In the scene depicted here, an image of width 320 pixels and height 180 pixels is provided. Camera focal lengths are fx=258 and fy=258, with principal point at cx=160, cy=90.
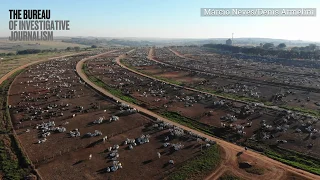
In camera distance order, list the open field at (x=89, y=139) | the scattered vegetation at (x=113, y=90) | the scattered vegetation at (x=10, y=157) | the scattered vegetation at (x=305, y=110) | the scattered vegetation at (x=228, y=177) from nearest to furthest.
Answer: the scattered vegetation at (x=10, y=157) → the scattered vegetation at (x=228, y=177) → the open field at (x=89, y=139) → the scattered vegetation at (x=305, y=110) → the scattered vegetation at (x=113, y=90)

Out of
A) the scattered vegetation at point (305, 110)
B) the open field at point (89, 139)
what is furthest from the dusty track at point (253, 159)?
the scattered vegetation at point (305, 110)

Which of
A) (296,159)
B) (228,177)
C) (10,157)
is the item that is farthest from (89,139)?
(296,159)

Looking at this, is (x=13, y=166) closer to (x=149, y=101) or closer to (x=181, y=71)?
(x=149, y=101)

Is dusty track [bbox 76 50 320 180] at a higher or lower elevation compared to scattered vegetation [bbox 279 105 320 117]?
lower

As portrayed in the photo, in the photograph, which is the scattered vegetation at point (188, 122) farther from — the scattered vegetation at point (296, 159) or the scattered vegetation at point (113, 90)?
the scattered vegetation at point (113, 90)

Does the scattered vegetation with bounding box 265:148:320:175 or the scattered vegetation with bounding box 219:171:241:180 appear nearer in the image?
the scattered vegetation with bounding box 219:171:241:180

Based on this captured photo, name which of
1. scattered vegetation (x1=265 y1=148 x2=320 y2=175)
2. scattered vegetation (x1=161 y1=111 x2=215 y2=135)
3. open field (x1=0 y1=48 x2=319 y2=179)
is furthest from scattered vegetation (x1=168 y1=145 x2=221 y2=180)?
scattered vegetation (x1=161 y1=111 x2=215 y2=135)

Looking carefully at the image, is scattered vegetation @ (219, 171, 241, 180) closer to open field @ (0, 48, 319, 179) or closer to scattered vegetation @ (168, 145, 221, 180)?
open field @ (0, 48, 319, 179)

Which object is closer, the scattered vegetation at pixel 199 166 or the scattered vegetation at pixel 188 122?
the scattered vegetation at pixel 199 166
